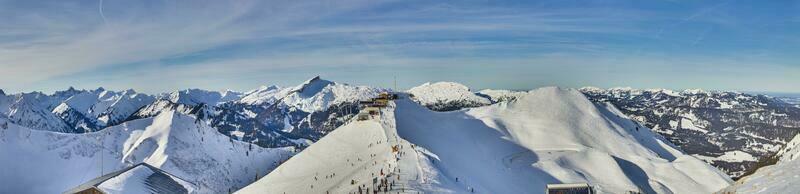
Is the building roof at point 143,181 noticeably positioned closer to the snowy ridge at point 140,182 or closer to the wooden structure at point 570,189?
the snowy ridge at point 140,182

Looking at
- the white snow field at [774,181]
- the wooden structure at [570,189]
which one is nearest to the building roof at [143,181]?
the wooden structure at [570,189]

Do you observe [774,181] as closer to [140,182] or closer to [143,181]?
[140,182]

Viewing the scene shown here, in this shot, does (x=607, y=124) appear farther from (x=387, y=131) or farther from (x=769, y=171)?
(x=769, y=171)

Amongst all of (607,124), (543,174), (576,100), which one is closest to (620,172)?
(543,174)

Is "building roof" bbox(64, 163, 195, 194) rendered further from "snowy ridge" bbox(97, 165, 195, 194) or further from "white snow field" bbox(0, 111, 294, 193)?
"white snow field" bbox(0, 111, 294, 193)

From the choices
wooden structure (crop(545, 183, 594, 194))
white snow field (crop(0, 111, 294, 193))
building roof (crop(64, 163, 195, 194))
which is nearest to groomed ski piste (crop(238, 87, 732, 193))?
wooden structure (crop(545, 183, 594, 194))

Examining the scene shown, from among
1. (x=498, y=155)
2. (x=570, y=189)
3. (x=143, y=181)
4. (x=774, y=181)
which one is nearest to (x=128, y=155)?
(x=143, y=181)
